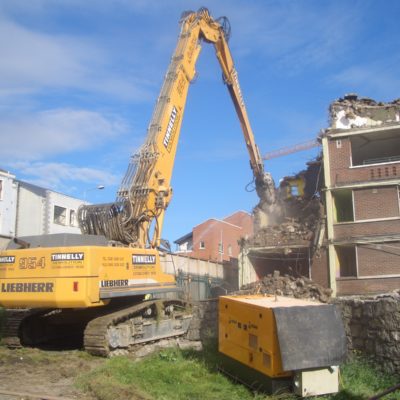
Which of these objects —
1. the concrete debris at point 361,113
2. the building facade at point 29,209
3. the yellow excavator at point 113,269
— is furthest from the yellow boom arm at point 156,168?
the building facade at point 29,209

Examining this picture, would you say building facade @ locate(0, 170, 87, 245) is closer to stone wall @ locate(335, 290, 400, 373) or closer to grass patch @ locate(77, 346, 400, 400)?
grass patch @ locate(77, 346, 400, 400)

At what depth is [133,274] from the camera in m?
10.9

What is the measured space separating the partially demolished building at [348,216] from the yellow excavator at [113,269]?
560 inches

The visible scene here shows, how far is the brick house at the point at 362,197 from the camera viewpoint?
978 inches

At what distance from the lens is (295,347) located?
7.16 meters

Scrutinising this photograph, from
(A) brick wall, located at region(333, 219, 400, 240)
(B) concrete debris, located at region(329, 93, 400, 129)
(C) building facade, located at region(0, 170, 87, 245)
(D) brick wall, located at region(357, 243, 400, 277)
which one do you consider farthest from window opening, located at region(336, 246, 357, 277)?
(C) building facade, located at region(0, 170, 87, 245)

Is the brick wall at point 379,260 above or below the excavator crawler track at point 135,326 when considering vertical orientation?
above

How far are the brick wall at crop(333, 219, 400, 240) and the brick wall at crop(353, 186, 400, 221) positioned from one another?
0.36 m

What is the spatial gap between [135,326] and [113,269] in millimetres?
1388

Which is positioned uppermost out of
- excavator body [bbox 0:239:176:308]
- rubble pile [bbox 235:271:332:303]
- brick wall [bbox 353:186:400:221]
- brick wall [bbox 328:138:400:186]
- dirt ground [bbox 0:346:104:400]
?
brick wall [bbox 328:138:400:186]

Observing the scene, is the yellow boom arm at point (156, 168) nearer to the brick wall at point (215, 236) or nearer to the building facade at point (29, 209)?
the building facade at point (29, 209)

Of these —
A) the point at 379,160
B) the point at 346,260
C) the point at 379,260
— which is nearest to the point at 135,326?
the point at 379,260

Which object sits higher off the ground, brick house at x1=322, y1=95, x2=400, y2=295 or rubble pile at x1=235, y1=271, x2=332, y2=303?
brick house at x1=322, y1=95, x2=400, y2=295

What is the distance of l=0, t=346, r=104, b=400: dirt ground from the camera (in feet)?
24.0
